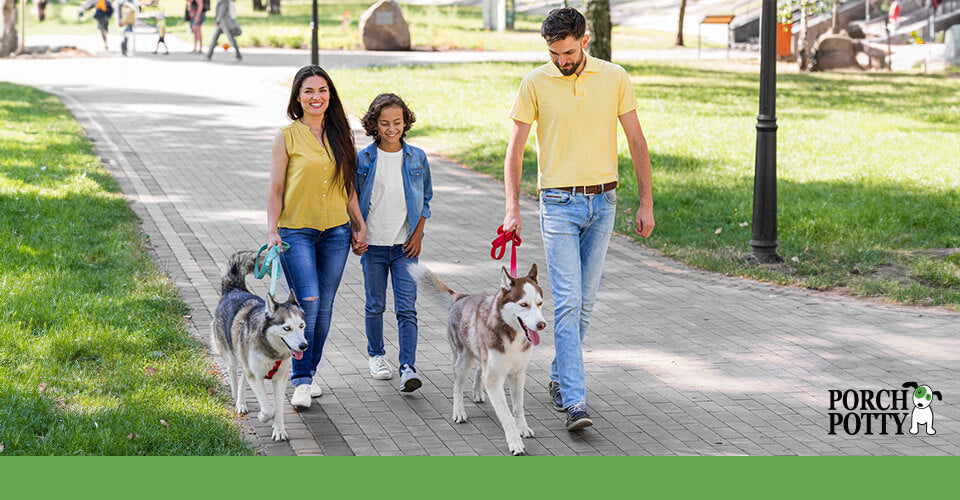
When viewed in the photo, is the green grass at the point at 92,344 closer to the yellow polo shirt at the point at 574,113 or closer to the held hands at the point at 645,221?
the yellow polo shirt at the point at 574,113

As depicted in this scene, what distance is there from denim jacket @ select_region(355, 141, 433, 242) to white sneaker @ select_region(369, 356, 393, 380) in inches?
34.4

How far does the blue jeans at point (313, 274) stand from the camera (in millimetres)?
6141

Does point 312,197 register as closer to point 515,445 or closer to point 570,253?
point 570,253

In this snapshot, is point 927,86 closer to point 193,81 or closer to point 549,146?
point 193,81

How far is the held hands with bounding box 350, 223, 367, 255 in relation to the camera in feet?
21.1

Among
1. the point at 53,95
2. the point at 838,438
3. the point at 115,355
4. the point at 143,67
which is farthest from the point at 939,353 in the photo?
the point at 143,67

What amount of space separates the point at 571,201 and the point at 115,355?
299cm

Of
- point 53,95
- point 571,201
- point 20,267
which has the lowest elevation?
point 20,267

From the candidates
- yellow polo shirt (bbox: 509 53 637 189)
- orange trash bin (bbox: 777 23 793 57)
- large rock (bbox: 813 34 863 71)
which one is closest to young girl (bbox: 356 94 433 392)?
yellow polo shirt (bbox: 509 53 637 189)

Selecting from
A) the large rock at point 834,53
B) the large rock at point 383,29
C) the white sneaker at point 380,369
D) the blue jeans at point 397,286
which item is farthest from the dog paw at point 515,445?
the large rock at point 383,29

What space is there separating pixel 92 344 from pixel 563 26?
356 centimetres

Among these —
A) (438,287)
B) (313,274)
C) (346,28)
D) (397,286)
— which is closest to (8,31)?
(346,28)

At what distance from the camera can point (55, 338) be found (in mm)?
7102

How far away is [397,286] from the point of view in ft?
22.0
